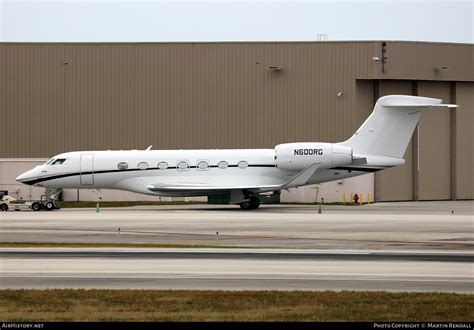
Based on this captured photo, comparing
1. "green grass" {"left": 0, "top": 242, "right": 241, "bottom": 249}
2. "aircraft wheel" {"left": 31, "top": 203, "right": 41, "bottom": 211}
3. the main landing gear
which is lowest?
"green grass" {"left": 0, "top": 242, "right": 241, "bottom": 249}

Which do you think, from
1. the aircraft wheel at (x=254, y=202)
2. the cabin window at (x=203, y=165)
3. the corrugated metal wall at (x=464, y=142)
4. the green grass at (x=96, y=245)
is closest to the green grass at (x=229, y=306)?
the green grass at (x=96, y=245)

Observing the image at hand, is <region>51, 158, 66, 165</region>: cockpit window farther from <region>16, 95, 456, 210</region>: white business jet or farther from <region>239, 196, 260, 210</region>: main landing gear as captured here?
<region>239, 196, 260, 210</region>: main landing gear

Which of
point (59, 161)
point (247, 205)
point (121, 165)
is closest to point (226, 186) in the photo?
point (247, 205)

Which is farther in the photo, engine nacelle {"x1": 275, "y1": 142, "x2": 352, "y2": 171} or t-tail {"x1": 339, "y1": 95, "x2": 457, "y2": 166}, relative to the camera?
t-tail {"x1": 339, "y1": 95, "x2": 457, "y2": 166}

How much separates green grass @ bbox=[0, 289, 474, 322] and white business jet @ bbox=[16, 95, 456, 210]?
2975 centimetres

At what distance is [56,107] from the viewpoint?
60.2 m

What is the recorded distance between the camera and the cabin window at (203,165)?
47.8 meters

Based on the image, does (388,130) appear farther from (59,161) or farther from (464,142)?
(464,142)

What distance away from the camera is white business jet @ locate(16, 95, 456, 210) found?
46594 mm

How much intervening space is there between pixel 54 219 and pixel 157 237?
10839 millimetres

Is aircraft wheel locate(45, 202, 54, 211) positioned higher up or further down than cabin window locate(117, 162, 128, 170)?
further down

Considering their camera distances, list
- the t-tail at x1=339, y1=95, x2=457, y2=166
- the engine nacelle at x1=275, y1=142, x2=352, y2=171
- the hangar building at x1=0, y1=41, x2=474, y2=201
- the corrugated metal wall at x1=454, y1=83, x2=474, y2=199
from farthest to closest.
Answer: the corrugated metal wall at x1=454, y1=83, x2=474, y2=199 < the hangar building at x1=0, y1=41, x2=474, y2=201 < the t-tail at x1=339, y1=95, x2=457, y2=166 < the engine nacelle at x1=275, y1=142, x2=352, y2=171

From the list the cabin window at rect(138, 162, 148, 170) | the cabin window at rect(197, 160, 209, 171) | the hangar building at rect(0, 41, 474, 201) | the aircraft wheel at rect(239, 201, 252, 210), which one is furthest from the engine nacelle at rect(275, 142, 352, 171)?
the hangar building at rect(0, 41, 474, 201)

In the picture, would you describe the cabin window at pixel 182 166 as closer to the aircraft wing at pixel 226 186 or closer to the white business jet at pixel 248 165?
the white business jet at pixel 248 165
